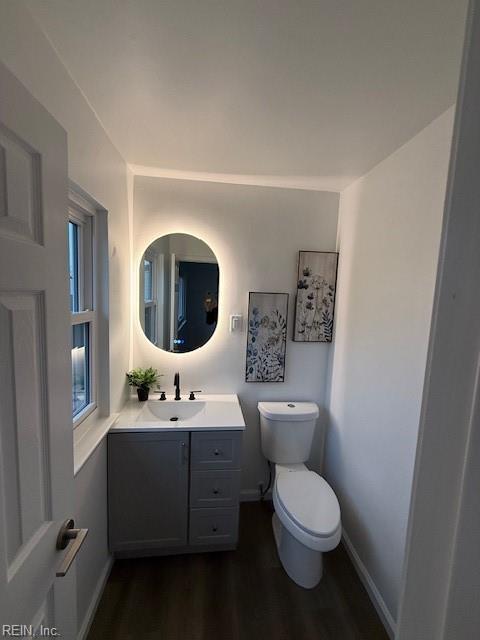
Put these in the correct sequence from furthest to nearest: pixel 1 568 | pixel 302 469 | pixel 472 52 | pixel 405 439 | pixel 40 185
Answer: pixel 302 469
pixel 405 439
pixel 40 185
pixel 1 568
pixel 472 52

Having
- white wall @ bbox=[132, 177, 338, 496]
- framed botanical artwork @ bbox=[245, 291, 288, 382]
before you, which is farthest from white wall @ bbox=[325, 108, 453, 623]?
framed botanical artwork @ bbox=[245, 291, 288, 382]

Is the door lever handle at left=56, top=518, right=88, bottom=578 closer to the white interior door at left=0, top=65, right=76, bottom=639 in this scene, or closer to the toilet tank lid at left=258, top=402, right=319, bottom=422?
the white interior door at left=0, top=65, right=76, bottom=639

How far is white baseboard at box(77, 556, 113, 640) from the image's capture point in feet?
4.14

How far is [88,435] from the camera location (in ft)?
4.61

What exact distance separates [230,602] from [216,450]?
0.72m

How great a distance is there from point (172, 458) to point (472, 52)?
180cm

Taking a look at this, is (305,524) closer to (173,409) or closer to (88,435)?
(173,409)

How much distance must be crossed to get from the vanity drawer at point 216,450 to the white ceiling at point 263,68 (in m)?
1.58

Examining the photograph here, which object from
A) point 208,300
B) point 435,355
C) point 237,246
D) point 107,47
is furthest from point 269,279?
point 435,355

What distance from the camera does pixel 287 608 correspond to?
144 cm

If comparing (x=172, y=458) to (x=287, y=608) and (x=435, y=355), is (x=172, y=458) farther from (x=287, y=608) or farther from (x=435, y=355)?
(x=435, y=355)

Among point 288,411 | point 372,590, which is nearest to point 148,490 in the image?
point 288,411

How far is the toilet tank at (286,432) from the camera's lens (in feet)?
6.29

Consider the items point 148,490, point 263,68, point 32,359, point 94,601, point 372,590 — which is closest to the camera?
point 32,359
